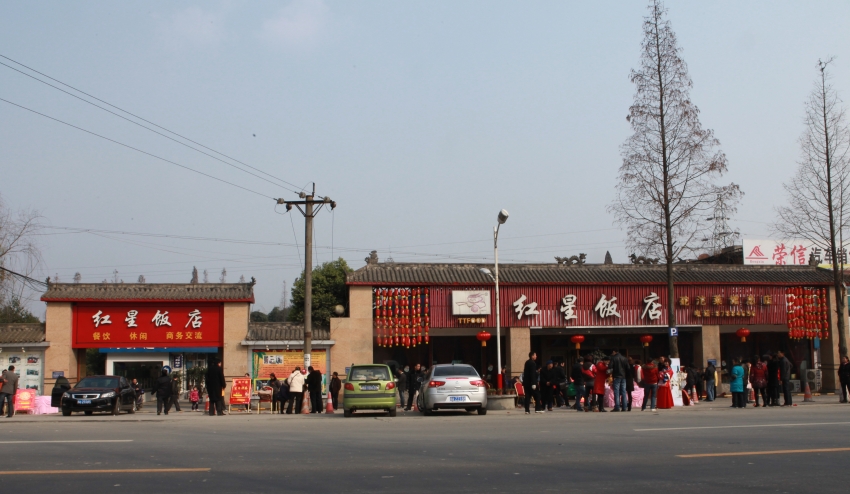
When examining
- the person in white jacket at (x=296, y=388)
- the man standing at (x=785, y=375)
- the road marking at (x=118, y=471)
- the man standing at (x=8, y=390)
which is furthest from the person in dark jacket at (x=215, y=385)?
the man standing at (x=785, y=375)

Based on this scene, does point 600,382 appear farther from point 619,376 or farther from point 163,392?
point 163,392

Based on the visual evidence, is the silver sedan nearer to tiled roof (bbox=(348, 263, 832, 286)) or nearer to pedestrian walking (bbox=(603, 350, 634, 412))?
pedestrian walking (bbox=(603, 350, 634, 412))

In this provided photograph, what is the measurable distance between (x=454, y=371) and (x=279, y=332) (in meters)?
12.6

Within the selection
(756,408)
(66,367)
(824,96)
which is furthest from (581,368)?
(66,367)

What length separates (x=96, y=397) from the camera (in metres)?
23.8

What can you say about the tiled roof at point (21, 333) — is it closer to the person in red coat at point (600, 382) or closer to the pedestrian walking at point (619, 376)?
the person in red coat at point (600, 382)

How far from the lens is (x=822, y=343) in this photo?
115ft

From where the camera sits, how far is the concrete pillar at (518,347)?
106 ft

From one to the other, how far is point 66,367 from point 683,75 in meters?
26.8

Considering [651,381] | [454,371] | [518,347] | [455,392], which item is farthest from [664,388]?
[518,347]

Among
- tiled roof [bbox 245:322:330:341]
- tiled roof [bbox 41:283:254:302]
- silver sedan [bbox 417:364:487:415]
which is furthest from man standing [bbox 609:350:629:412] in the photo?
tiled roof [bbox 41:283:254:302]

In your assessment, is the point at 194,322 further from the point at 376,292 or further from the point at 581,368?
the point at 581,368

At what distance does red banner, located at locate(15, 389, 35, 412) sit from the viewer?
26.8 m

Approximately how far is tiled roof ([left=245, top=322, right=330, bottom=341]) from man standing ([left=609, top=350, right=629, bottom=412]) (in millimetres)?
13511
